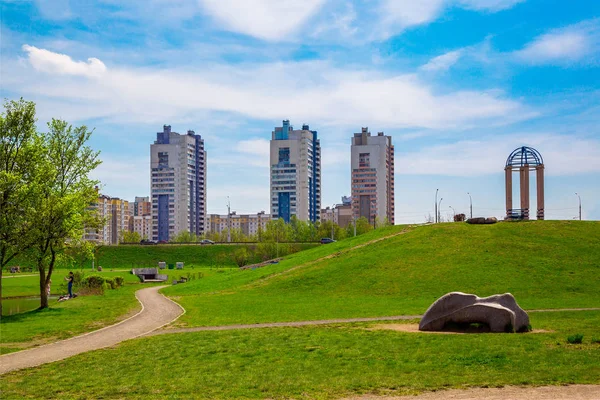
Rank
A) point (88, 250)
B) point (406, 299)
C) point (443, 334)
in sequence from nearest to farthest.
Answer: point (443, 334)
point (88, 250)
point (406, 299)

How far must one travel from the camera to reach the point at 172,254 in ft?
414

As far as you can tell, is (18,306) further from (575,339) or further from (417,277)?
(575,339)

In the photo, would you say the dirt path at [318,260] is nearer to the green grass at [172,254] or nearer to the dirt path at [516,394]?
the dirt path at [516,394]

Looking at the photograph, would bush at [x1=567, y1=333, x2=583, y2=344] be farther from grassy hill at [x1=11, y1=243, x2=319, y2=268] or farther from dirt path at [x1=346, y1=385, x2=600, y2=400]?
grassy hill at [x1=11, y1=243, x2=319, y2=268]

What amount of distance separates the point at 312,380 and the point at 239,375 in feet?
7.37

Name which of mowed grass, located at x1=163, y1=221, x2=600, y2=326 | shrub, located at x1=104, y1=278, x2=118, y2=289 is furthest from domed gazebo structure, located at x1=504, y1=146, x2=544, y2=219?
shrub, located at x1=104, y1=278, x2=118, y2=289

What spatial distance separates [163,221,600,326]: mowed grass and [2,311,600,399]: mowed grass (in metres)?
9.19

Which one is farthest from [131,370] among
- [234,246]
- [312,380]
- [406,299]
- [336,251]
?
[234,246]

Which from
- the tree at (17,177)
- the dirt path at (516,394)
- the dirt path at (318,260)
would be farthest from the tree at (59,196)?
the dirt path at (516,394)

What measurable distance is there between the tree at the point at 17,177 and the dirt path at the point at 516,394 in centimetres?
2676

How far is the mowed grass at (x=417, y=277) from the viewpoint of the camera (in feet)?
122

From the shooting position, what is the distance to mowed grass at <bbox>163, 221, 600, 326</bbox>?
122 feet

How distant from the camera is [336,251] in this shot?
66.1m

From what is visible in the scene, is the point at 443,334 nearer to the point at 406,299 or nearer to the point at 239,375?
the point at 239,375
